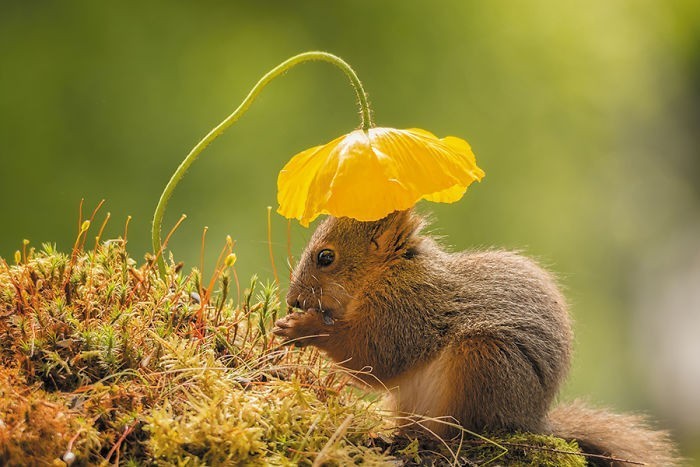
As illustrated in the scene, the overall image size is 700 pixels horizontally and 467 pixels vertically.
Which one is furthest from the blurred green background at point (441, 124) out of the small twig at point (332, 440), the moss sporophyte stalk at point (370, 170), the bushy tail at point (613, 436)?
the small twig at point (332, 440)

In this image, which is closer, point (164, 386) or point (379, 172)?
point (164, 386)

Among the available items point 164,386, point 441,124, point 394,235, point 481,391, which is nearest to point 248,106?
point 394,235

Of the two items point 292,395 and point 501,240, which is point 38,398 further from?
point 501,240

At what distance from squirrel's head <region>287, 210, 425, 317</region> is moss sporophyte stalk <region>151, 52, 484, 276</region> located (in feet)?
1.59

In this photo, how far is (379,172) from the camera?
2.47 metres

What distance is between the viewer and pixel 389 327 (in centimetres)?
306

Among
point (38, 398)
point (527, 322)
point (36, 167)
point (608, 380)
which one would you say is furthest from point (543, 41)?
point (38, 398)

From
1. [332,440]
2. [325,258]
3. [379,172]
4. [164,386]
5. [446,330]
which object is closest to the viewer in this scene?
[332,440]

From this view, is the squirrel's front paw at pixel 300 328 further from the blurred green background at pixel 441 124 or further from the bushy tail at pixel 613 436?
the blurred green background at pixel 441 124

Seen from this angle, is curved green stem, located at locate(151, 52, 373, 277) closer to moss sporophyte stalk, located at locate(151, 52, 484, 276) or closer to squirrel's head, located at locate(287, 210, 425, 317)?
moss sporophyte stalk, located at locate(151, 52, 484, 276)

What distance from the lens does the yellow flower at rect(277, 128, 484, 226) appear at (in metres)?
2.46

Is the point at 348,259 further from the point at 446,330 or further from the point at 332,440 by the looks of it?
the point at 332,440

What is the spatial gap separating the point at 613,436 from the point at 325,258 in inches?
49.9

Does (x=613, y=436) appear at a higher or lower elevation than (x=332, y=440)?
higher
